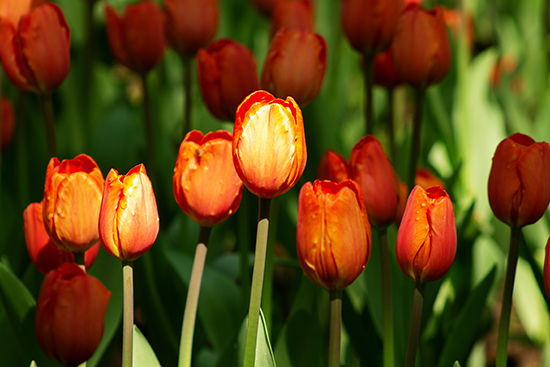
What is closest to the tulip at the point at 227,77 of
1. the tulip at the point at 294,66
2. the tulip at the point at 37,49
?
the tulip at the point at 294,66

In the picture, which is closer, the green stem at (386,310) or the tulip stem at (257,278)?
the tulip stem at (257,278)

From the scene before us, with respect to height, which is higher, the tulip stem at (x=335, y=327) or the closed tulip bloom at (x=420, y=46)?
the closed tulip bloom at (x=420, y=46)

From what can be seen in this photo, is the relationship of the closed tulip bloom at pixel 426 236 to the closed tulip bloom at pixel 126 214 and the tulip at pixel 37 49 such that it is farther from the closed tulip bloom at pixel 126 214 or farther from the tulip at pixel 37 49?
the tulip at pixel 37 49

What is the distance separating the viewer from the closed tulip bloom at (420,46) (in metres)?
0.81

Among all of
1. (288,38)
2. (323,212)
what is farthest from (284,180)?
(288,38)

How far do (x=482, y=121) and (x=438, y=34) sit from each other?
67 cm

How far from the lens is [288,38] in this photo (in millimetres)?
705

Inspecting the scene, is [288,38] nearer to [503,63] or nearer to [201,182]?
[201,182]

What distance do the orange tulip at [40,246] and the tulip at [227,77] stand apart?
0.25 m

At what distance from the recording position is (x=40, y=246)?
61cm

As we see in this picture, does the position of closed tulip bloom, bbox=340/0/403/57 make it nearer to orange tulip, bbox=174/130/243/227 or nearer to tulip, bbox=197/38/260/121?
tulip, bbox=197/38/260/121

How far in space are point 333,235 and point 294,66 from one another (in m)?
0.26

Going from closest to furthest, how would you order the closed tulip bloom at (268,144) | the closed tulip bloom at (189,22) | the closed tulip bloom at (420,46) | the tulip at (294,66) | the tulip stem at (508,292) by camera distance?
1. the closed tulip bloom at (268,144)
2. the tulip stem at (508,292)
3. the tulip at (294,66)
4. the closed tulip bloom at (420,46)
5. the closed tulip bloom at (189,22)

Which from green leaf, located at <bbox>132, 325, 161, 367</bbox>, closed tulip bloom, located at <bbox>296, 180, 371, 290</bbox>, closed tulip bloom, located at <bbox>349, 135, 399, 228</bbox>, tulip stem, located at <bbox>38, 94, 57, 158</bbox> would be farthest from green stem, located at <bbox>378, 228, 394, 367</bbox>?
tulip stem, located at <bbox>38, 94, 57, 158</bbox>
